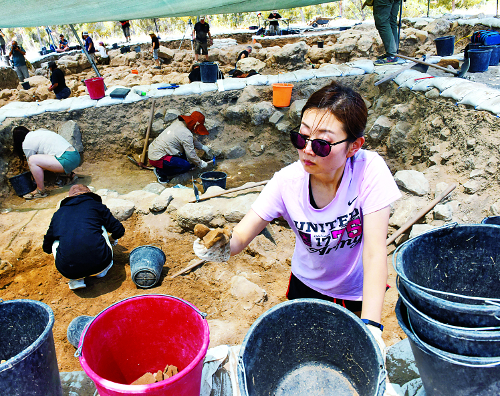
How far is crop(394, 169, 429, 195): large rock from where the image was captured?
12.3 feet

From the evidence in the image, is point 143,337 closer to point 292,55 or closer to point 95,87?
point 95,87

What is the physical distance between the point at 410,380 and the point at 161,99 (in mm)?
6377

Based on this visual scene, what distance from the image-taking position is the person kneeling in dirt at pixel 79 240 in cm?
299

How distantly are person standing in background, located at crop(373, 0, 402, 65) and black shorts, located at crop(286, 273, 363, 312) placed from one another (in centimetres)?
580

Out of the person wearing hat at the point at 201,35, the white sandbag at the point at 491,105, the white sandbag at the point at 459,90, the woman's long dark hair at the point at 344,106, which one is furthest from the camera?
the person wearing hat at the point at 201,35

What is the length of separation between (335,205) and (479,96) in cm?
365

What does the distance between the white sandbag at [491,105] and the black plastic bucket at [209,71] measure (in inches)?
191

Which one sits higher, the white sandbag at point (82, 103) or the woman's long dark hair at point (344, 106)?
the woman's long dark hair at point (344, 106)

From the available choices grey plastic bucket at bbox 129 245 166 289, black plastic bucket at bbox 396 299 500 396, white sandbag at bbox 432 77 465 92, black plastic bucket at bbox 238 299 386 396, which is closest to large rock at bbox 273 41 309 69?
white sandbag at bbox 432 77 465 92

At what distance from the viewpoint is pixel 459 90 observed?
429 centimetres

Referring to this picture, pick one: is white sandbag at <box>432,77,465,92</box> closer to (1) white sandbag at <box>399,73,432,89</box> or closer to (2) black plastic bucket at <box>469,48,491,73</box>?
(1) white sandbag at <box>399,73,432,89</box>

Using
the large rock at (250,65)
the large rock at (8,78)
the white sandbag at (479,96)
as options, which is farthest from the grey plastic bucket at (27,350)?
the large rock at (8,78)

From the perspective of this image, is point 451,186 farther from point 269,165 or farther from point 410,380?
point 269,165

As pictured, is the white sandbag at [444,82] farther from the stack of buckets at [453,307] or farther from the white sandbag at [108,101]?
the white sandbag at [108,101]
